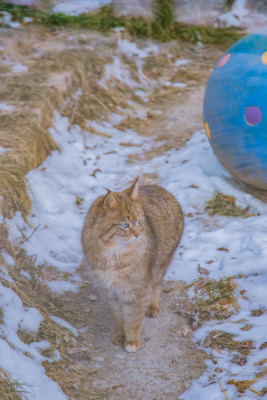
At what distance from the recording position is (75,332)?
13.6 ft

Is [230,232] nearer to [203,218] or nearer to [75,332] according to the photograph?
[203,218]

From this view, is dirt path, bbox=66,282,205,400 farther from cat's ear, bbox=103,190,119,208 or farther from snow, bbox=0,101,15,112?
snow, bbox=0,101,15,112

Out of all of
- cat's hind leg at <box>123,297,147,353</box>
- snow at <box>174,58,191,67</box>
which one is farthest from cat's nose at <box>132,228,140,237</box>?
snow at <box>174,58,191,67</box>

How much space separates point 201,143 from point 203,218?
184cm

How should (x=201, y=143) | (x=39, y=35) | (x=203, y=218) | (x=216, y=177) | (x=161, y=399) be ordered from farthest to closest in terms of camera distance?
(x=39, y=35) < (x=201, y=143) < (x=216, y=177) < (x=203, y=218) < (x=161, y=399)

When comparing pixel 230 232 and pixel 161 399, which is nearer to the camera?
pixel 161 399

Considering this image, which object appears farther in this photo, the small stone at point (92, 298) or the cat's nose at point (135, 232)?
the small stone at point (92, 298)

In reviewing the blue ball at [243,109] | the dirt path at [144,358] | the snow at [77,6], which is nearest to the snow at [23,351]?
the dirt path at [144,358]

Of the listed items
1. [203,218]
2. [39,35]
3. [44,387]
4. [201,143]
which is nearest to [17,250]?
[44,387]

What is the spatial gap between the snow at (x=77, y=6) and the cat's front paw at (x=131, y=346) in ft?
25.8

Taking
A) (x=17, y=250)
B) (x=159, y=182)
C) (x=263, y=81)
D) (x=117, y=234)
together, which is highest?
(x=263, y=81)

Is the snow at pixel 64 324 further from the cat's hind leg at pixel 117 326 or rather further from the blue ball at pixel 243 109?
the blue ball at pixel 243 109

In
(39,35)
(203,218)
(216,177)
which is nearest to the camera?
(203,218)

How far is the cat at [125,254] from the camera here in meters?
3.78
